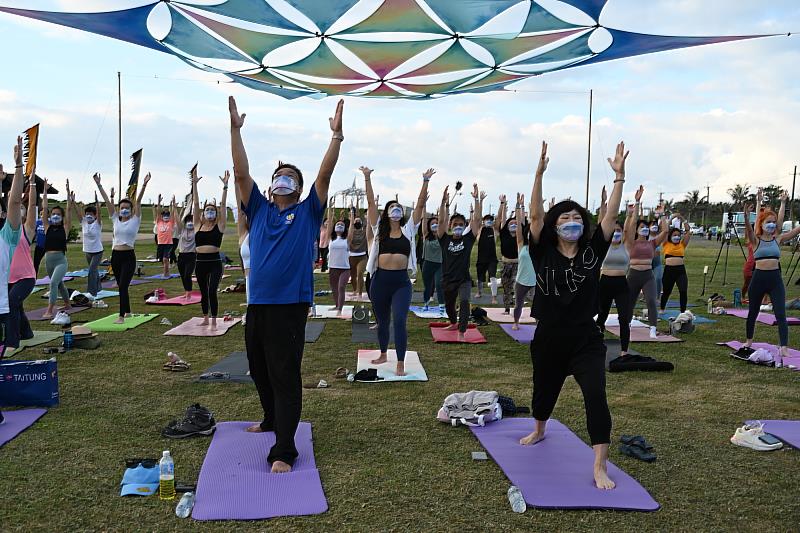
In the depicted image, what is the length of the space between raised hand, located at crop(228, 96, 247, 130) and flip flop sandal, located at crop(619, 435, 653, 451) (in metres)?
4.05

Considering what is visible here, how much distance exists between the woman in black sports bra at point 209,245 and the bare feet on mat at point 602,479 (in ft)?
24.2

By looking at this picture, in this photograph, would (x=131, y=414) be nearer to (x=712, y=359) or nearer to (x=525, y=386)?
(x=525, y=386)

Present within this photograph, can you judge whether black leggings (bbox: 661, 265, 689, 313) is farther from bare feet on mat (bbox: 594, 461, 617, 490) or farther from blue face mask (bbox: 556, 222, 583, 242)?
bare feet on mat (bbox: 594, 461, 617, 490)

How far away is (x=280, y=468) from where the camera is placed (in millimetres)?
4648

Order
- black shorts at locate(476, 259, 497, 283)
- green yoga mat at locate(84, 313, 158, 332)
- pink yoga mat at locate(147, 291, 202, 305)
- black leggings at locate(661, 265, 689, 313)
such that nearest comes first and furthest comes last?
green yoga mat at locate(84, 313, 158, 332)
black leggings at locate(661, 265, 689, 313)
pink yoga mat at locate(147, 291, 202, 305)
black shorts at locate(476, 259, 497, 283)

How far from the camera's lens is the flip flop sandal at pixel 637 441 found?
5175 millimetres

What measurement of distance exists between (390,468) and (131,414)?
9.12 feet

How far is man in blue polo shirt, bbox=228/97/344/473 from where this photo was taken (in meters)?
4.69

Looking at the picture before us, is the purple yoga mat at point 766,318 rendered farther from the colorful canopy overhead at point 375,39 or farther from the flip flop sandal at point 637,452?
the flip flop sandal at point 637,452

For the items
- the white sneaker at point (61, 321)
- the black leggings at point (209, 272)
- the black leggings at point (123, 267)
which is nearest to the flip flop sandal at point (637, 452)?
the black leggings at point (209, 272)

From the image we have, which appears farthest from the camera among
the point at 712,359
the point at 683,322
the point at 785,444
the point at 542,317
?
the point at 683,322

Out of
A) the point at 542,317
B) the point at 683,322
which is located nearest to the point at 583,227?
the point at 542,317

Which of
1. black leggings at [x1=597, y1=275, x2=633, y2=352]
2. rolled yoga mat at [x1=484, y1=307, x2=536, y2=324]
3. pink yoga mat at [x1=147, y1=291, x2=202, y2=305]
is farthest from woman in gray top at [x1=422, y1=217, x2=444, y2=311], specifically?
pink yoga mat at [x1=147, y1=291, x2=202, y2=305]

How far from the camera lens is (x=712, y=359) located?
9.02 meters
